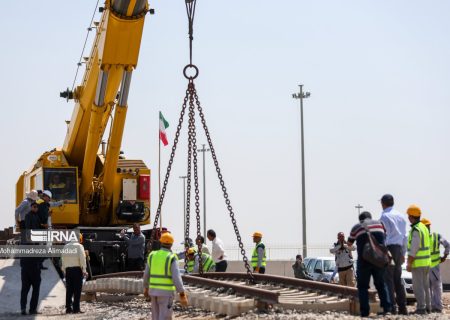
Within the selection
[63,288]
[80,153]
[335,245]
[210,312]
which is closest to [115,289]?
[63,288]

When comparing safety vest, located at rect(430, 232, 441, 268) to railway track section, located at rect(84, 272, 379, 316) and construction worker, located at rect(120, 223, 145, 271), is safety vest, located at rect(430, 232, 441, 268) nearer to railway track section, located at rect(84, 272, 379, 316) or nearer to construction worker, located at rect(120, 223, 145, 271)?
railway track section, located at rect(84, 272, 379, 316)

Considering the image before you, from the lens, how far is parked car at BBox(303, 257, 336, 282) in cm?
3088

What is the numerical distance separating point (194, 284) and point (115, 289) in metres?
2.35

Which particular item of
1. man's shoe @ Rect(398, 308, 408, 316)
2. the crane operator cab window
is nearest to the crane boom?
the crane operator cab window

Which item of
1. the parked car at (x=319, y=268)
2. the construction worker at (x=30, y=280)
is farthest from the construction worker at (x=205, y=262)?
the parked car at (x=319, y=268)

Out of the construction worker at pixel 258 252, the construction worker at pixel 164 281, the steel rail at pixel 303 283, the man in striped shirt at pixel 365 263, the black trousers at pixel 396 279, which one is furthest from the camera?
the construction worker at pixel 258 252

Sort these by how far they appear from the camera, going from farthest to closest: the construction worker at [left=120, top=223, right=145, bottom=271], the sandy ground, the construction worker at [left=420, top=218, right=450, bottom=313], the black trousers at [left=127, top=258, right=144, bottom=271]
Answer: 1. the black trousers at [left=127, top=258, right=144, bottom=271]
2. the construction worker at [left=120, top=223, right=145, bottom=271]
3. the construction worker at [left=420, top=218, right=450, bottom=313]
4. the sandy ground

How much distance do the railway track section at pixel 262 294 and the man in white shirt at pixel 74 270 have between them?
1.17 metres

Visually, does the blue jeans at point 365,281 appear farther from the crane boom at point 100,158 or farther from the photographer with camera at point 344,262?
the crane boom at point 100,158

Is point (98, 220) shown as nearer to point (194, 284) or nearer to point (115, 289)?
point (115, 289)

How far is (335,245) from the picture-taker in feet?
74.9

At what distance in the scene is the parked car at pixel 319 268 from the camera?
101 feet

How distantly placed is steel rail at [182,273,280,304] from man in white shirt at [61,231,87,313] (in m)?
2.05

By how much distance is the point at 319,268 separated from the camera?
3170 cm
